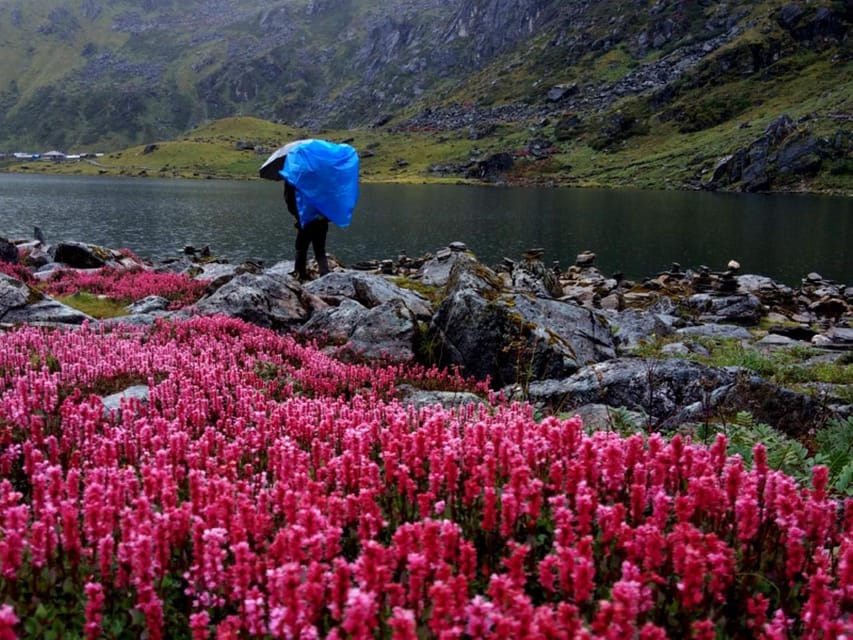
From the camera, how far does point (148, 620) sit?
10.7 ft

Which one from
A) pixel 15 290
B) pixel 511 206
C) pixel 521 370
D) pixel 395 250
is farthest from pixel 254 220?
pixel 521 370

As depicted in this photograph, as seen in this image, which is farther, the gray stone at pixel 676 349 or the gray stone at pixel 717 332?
the gray stone at pixel 717 332

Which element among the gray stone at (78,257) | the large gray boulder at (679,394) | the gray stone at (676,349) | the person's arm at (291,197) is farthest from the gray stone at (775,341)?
the gray stone at (78,257)

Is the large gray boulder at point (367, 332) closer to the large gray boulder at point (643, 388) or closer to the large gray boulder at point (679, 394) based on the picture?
the large gray boulder at point (679, 394)

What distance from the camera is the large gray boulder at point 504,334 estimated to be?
42.1 ft

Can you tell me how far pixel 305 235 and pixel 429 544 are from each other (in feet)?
68.6

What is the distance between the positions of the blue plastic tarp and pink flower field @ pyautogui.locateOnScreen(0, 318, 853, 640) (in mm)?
16597

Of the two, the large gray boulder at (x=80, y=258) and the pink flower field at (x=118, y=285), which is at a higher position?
the large gray boulder at (x=80, y=258)

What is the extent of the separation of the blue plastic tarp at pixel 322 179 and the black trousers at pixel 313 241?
15.5 inches

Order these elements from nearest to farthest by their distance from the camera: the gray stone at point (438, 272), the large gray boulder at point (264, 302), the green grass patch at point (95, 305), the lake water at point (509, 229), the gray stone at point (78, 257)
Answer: the large gray boulder at point (264, 302)
the green grass patch at point (95, 305)
the gray stone at point (438, 272)
the gray stone at point (78, 257)
the lake water at point (509, 229)

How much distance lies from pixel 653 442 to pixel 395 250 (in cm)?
6024

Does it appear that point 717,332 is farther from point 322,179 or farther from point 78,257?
point 78,257

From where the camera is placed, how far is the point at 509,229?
3155 inches

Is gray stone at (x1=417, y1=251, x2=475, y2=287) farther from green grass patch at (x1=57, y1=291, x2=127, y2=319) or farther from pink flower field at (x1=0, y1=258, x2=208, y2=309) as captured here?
green grass patch at (x1=57, y1=291, x2=127, y2=319)
